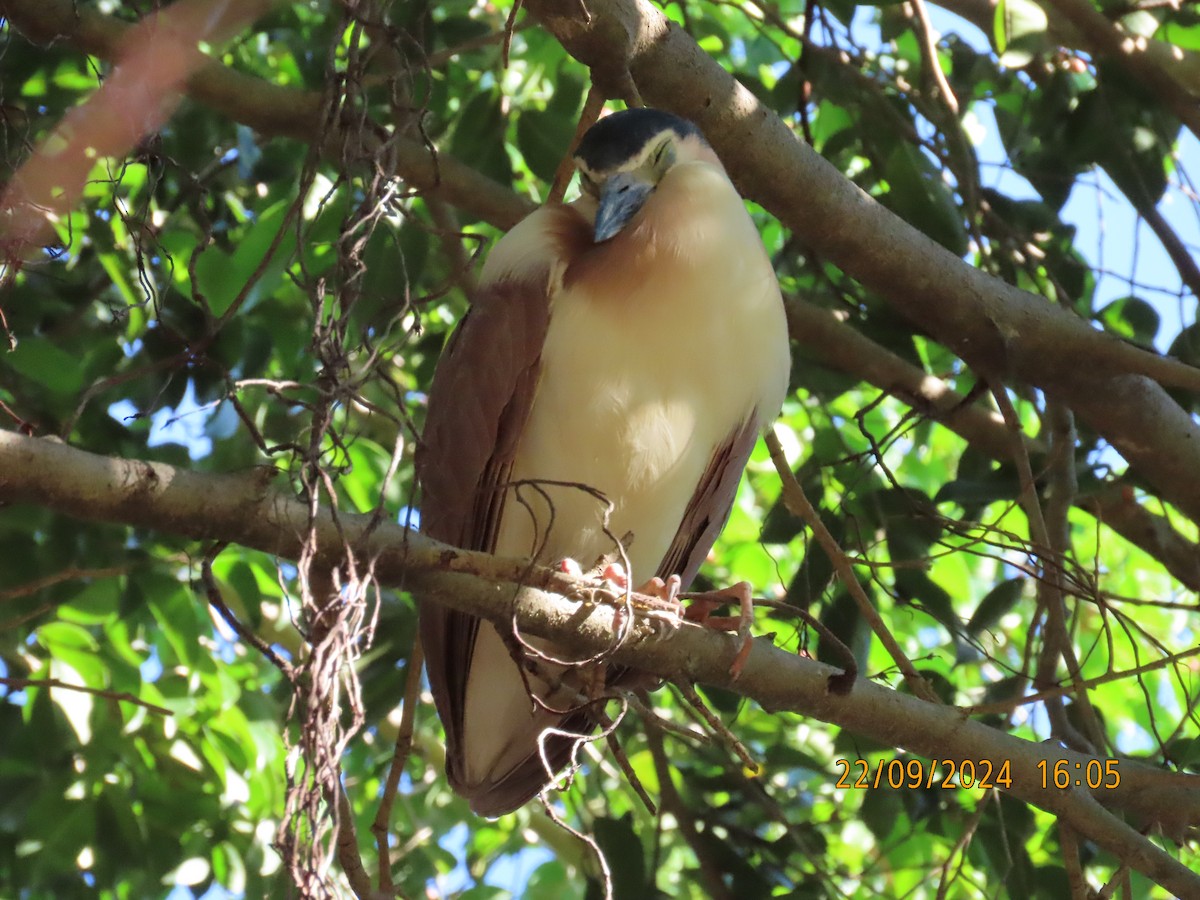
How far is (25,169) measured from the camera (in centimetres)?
194

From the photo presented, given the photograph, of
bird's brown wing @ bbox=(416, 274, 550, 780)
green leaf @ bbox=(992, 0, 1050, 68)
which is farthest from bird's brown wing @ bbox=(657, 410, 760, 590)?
green leaf @ bbox=(992, 0, 1050, 68)

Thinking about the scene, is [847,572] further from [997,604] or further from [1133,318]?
[1133,318]

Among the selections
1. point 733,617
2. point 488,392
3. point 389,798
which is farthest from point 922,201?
point 389,798

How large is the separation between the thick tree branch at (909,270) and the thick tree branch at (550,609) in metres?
0.74

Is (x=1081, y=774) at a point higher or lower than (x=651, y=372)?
lower

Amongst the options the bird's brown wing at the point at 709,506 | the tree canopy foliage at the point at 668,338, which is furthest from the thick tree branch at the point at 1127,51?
the bird's brown wing at the point at 709,506

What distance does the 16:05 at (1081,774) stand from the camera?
1793 mm

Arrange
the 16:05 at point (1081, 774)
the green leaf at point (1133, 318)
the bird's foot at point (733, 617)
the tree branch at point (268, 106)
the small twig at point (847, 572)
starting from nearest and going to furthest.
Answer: the bird's foot at point (733, 617), the 16:05 at point (1081, 774), the small twig at point (847, 572), the tree branch at point (268, 106), the green leaf at point (1133, 318)

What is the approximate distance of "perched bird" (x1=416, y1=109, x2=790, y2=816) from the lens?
2.12m

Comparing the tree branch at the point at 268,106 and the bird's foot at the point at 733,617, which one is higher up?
the tree branch at the point at 268,106

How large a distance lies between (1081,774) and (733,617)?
1.93 ft

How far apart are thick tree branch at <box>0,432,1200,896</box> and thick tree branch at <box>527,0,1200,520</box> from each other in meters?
0.74

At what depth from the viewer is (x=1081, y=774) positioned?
1844 millimetres

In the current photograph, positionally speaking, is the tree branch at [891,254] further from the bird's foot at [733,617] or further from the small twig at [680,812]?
the small twig at [680,812]
